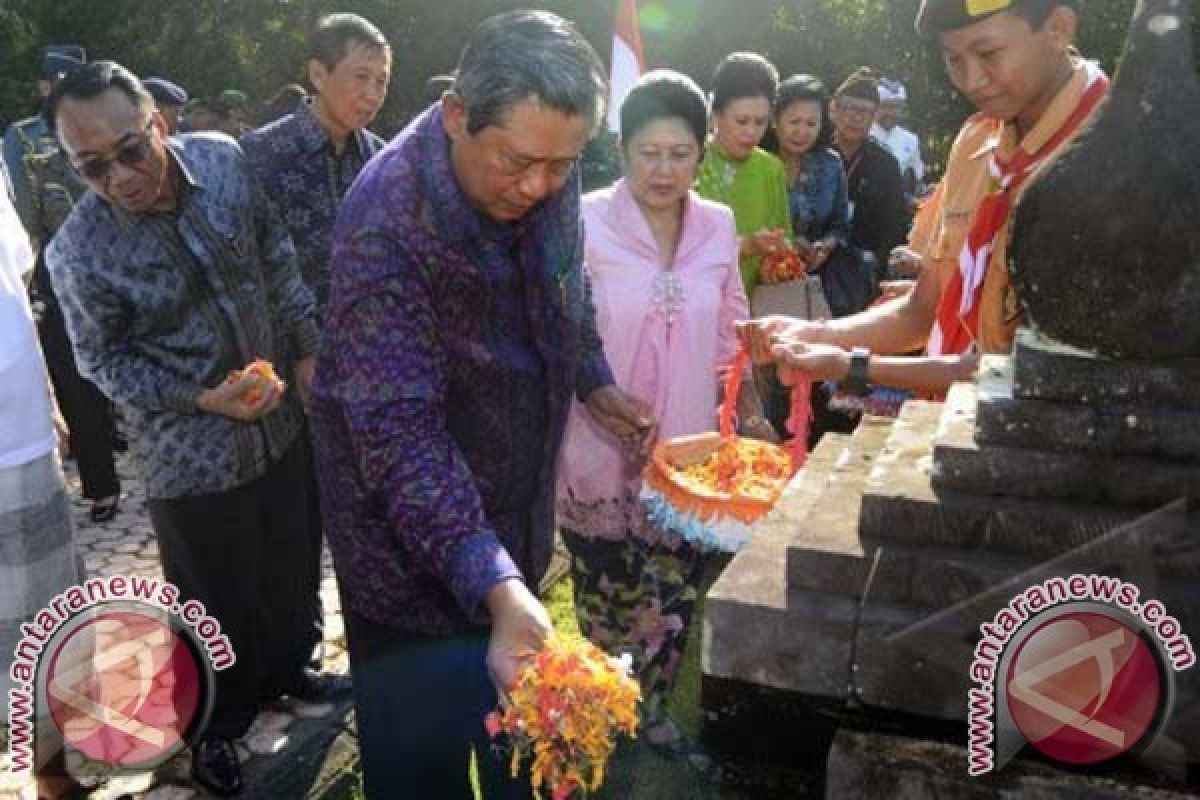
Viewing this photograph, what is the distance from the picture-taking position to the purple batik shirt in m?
1.86

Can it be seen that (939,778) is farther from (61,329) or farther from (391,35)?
(391,35)

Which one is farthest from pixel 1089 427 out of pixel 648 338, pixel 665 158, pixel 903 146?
pixel 903 146

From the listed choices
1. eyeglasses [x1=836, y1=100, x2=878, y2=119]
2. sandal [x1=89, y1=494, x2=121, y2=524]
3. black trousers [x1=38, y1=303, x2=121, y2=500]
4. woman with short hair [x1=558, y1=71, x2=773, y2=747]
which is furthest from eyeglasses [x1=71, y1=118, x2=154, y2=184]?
eyeglasses [x1=836, y1=100, x2=878, y2=119]

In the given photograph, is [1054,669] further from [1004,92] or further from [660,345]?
[660,345]

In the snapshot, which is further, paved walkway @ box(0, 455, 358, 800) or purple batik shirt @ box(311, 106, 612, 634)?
paved walkway @ box(0, 455, 358, 800)

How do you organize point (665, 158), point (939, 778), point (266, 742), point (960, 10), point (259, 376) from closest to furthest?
1. point (939, 778)
2. point (960, 10)
3. point (259, 376)
4. point (665, 158)
5. point (266, 742)

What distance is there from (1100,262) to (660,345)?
192cm

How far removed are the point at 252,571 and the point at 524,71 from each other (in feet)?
7.84

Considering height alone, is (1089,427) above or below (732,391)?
above

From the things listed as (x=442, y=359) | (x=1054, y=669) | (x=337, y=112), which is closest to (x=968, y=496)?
(x=1054, y=669)

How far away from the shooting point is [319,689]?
403 centimetres

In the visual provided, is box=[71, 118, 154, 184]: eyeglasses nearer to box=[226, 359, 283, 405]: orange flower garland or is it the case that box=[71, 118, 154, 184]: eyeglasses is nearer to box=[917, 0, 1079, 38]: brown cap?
box=[226, 359, 283, 405]: orange flower garland

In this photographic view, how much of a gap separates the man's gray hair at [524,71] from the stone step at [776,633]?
3.07 ft

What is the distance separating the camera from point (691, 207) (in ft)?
11.9
